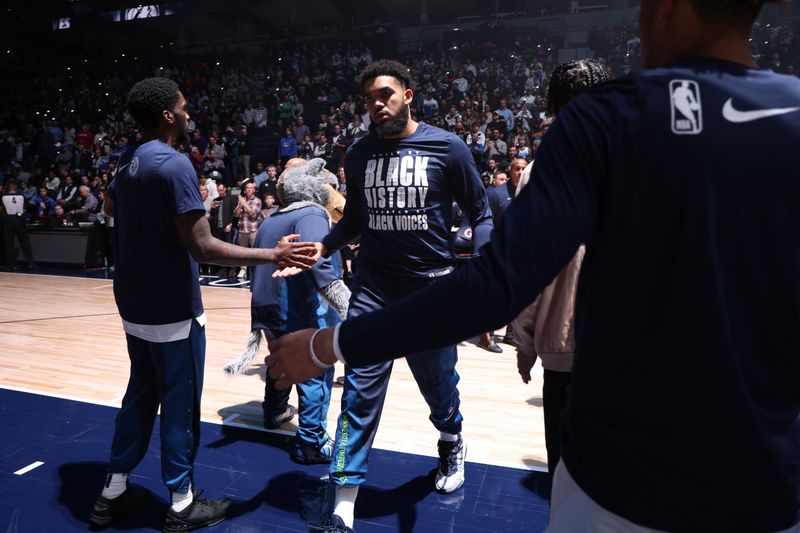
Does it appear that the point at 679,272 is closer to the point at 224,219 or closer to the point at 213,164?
the point at 224,219

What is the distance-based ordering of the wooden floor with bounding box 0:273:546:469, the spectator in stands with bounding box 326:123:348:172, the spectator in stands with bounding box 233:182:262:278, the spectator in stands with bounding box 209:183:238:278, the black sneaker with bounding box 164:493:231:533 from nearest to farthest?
the black sneaker with bounding box 164:493:231:533 → the wooden floor with bounding box 0:273:546:469 → the spectator in stands with bounding box 233:182:262:278 → the spectator in stands with bounding box 209:183:238:278 → the spectator in stands with bounding box 326:123:348:172

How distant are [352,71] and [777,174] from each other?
829 inches

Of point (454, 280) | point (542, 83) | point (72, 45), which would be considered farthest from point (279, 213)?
point (72, 45)

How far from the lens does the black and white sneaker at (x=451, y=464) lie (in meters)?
3.13

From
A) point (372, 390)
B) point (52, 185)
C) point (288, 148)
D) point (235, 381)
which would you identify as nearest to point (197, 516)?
point (372, 390)

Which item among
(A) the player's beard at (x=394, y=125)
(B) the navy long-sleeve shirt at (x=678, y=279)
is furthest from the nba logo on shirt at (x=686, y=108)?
(A) the player's beard at (x=394, y=125)

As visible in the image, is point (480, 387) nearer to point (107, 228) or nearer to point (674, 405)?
point (674, 405)

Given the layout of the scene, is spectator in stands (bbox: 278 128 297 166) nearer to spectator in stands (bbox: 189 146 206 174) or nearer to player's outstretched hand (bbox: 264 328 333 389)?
spectator in stands (bbox: 189 146 206 174)

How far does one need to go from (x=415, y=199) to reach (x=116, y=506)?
6.52ft

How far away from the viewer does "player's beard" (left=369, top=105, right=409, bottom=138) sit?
291 cm

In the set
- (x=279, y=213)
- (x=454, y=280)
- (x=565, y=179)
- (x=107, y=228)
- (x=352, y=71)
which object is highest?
(x=352, y=71)

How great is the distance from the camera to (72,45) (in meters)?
30.8

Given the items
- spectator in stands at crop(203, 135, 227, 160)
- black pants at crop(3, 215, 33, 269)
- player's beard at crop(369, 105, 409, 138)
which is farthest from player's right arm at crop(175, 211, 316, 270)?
spectator in stands at crop(203, 135, 227, 160)

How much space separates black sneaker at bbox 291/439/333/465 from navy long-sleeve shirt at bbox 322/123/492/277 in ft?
4.09
